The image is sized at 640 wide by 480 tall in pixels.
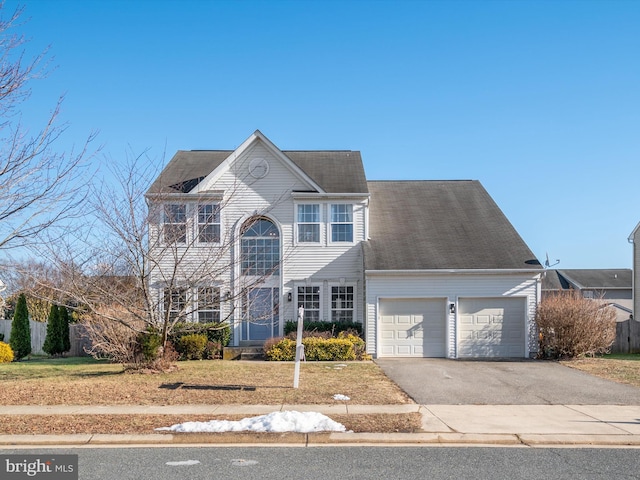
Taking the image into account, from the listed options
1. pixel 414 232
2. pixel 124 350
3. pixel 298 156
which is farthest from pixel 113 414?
pixel 298 156

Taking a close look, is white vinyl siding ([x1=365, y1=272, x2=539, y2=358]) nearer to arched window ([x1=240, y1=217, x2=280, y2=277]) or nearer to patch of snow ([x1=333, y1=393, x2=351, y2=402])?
arched window ([x1=240, y1=217, x2=280, y2=277])

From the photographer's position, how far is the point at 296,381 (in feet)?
44.1

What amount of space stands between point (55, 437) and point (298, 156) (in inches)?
757

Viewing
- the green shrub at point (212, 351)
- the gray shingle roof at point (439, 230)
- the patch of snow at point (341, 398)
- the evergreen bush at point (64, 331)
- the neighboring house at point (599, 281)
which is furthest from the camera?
the neighboring house at point (599, 281)

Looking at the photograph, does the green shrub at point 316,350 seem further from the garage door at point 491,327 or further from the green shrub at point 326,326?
the garage door at point 491,327

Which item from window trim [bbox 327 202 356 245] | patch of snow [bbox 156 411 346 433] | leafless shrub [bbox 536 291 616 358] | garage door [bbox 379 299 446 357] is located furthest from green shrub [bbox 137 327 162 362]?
leafless shrub [bbox 536 291 616 358]

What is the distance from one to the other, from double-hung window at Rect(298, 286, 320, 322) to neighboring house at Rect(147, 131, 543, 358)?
0.13 ft

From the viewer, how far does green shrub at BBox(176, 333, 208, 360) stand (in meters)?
20.9

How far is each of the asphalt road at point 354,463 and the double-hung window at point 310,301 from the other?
14761 mm

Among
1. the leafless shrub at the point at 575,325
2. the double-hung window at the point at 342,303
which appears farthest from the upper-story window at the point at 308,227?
the leafless shrub at the point at 575,325

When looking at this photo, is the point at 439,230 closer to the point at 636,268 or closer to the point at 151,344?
the point at 636,268

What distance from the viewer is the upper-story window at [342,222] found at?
23547 millimetres

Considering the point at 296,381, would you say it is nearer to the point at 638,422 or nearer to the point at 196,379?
the point at 196,379

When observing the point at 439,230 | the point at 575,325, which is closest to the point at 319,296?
the point at 439,230
